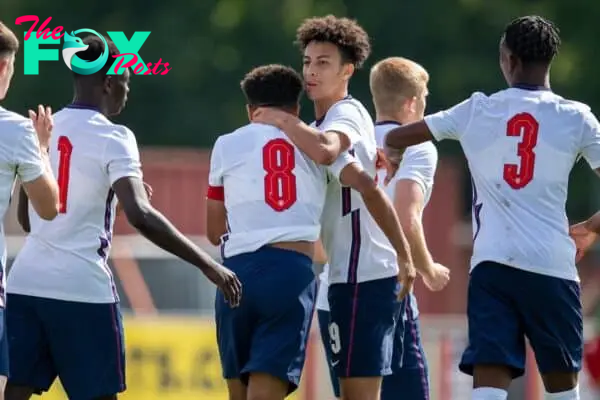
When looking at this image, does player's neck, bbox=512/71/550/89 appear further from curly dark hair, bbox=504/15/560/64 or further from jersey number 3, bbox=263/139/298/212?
jersey number 3, bbox=263/139/298/212

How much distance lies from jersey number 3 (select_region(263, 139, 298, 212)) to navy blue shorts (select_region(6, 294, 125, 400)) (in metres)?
0.97

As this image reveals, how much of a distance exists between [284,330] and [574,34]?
3248 centimetres

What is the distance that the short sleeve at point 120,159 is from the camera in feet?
26.5

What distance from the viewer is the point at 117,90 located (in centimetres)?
845

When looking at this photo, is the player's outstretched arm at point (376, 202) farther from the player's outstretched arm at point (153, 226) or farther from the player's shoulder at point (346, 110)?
the player's outstretched arm at point (153, 226)

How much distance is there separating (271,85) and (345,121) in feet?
1.35

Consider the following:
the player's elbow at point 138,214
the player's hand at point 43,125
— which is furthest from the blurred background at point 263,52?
the player's hand at point 43,125

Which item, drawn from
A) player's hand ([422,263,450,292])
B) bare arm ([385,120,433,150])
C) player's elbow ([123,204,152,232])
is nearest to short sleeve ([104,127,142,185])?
player's elbow ([123,204,152,232])

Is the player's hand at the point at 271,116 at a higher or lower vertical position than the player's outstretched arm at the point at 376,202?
higher

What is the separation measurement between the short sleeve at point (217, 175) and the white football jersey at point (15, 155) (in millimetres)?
949

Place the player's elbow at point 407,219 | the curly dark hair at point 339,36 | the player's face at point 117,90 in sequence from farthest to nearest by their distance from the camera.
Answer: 1. the player's elbow at point 407,219
2. the curly dark hair at point 339,36
3. the player's face at point 117,90

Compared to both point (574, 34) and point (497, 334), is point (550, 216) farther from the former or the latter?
point (574, 34)

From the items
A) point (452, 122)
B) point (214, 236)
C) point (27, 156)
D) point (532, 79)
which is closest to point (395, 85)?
point (452, 122)

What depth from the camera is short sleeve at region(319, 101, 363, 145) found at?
27.4 feet
